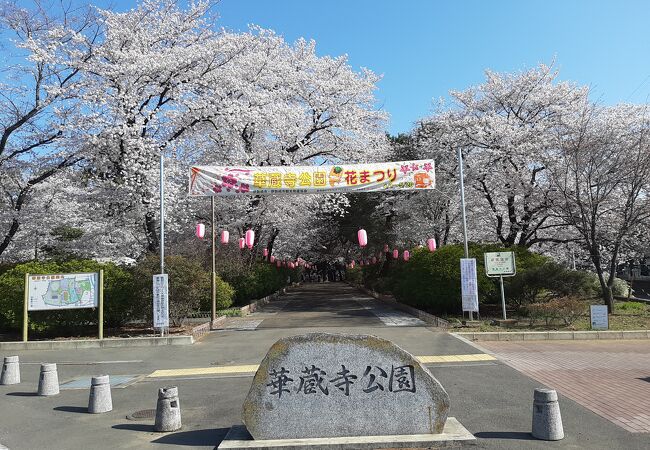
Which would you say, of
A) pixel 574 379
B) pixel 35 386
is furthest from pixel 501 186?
pixel 35 386

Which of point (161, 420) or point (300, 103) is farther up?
point (300, 103)

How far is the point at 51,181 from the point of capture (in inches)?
855

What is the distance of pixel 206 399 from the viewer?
8.11m

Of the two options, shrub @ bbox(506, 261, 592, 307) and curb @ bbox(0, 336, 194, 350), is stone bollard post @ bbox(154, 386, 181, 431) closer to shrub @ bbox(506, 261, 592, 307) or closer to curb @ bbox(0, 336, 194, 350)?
curb @ bbox(0, 336, 194, 350)

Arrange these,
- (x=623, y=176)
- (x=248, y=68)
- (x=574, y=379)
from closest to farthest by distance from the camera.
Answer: (x=574, y=379) → (x=623, y=176) → (x=248, y=68)

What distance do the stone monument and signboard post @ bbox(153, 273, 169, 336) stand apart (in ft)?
31.4

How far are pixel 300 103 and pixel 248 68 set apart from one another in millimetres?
4273

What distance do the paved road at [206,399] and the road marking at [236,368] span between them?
0.14 feet

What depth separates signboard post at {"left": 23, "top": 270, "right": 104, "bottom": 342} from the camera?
47.2ft

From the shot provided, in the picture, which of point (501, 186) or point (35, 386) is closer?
point (35, 386)

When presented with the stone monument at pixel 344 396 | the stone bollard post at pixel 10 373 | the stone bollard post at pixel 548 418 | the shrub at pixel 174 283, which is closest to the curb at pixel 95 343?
the shrub at pixel 174 283

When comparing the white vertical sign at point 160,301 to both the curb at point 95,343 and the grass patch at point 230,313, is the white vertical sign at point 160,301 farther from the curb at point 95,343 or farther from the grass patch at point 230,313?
the grass patch at point 230,313

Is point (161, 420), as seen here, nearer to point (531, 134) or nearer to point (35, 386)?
point (35, 386)

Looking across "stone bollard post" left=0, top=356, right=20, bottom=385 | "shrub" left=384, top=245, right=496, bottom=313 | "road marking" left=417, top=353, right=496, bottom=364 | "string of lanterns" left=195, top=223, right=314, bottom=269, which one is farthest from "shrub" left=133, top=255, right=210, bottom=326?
"road marking" left=417, top=353, right=496, bottom=364
